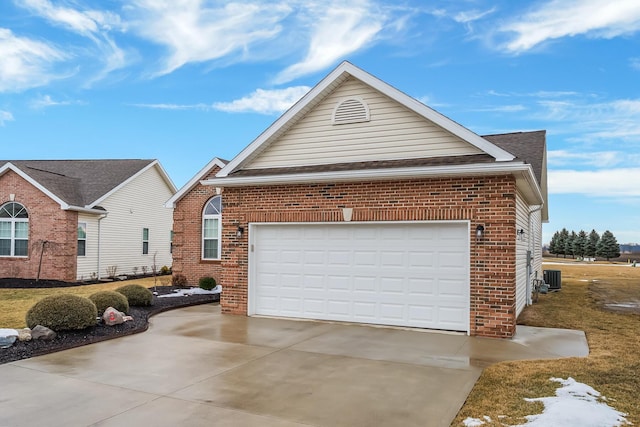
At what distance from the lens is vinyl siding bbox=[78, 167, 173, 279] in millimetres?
22156

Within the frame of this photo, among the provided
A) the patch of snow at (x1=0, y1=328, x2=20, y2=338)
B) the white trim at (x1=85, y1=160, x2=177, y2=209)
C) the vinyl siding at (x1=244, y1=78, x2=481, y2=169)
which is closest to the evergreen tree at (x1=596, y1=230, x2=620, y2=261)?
the white trim at (x1=85, y1=160, x2=177, y2=209)

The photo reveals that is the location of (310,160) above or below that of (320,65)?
below

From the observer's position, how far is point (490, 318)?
9312 mm

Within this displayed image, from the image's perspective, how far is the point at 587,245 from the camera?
71.2m

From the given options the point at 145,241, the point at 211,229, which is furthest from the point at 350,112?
the point at 145,241

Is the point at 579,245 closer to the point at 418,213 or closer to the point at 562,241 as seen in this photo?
the point at 562,241

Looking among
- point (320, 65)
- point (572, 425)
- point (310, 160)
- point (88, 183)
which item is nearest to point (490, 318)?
point (572, 425)

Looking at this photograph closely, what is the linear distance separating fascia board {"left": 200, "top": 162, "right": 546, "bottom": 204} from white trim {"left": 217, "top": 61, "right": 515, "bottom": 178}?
339 mm

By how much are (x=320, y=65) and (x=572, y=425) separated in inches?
635

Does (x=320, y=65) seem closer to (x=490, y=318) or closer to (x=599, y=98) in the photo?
(x=599, y=98)

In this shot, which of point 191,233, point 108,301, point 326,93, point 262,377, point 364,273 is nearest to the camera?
point 262,377

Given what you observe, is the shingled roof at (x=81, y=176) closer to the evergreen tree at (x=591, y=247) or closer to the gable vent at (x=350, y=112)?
the gable vent at (x=350, y=112)

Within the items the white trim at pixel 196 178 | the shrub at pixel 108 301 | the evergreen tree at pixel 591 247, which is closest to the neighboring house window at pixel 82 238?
the white trim at pixel 196 178

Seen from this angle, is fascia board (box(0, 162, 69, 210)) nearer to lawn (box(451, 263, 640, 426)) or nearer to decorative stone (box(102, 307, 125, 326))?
decorative stone (box(102, 307, 125, 326))
